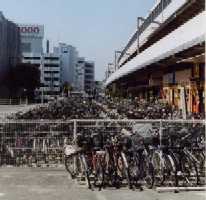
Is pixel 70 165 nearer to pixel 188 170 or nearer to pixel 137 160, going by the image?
pixel 137 160

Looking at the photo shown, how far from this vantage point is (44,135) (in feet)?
41.1

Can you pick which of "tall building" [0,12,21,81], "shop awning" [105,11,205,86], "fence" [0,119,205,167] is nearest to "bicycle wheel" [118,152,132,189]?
"fence" [0,119,205,167]

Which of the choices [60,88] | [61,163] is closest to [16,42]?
[60,88]

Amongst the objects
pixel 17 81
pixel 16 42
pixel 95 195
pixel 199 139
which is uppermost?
pixel 16 42

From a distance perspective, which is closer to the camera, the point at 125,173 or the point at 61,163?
the point at 125,173

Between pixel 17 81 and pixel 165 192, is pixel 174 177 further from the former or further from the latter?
pixel 17 81

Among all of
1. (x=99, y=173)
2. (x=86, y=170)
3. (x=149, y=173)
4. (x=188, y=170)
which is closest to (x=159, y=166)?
(x=149, y=173)

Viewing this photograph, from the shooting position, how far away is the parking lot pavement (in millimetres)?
9531

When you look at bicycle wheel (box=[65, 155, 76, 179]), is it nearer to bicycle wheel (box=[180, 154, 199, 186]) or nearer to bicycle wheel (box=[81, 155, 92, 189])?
bicycle wheel (box=[81, 155, 92, 189])

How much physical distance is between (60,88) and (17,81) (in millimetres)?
62093

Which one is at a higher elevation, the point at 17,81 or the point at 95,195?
the point at 17,81

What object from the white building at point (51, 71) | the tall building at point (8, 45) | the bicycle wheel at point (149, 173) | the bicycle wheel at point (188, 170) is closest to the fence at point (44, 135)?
the bicycle wheel at point (188, 170)

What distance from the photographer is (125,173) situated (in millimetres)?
10336

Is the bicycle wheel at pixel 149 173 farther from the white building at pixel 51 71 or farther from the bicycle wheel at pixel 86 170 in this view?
the white building at pixel 51 71
